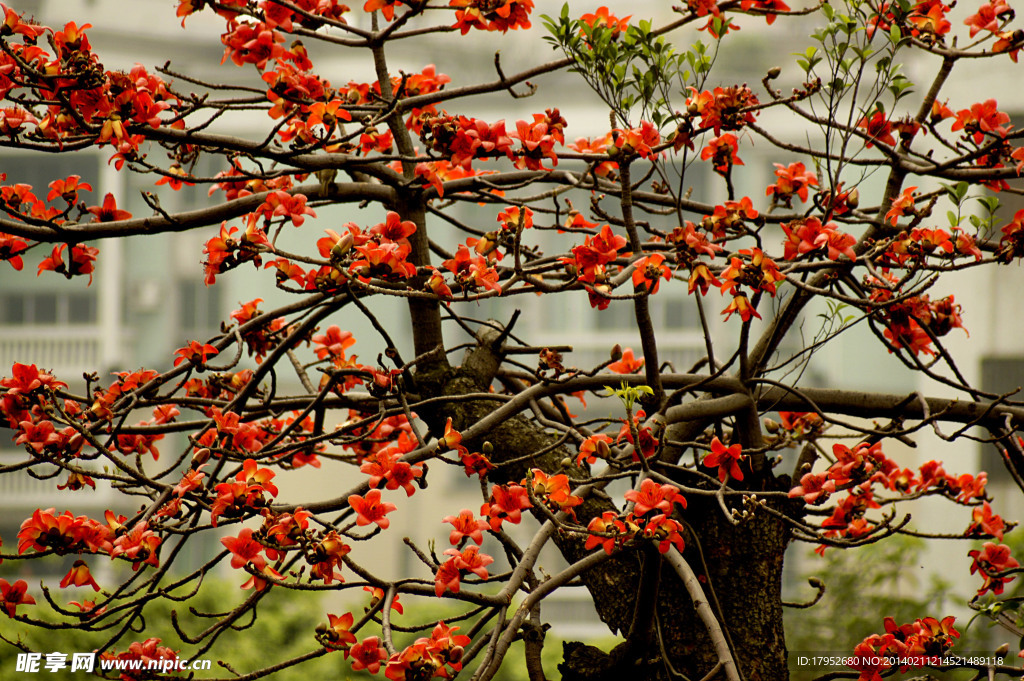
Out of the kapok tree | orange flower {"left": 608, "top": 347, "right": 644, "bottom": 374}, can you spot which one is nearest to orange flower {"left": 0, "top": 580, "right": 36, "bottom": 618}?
the kapok tree

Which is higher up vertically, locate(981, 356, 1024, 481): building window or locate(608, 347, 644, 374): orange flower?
locate(981, 356, 1024, 481): building window

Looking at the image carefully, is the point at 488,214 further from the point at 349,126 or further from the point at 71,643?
the point at 349,126

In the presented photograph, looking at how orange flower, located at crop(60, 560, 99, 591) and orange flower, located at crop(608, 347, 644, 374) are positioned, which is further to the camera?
orange flower, located at crop(608, 347, 644, 374)

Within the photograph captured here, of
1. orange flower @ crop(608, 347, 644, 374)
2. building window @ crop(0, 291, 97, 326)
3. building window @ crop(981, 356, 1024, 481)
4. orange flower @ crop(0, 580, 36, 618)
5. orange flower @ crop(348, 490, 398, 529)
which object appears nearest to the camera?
orange flower @ crop(348, 490, 398, 529)

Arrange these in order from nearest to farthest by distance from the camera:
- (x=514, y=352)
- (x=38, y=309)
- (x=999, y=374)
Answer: (x=514, y=352) → (x=999, y=374) → (x=38, y=309)

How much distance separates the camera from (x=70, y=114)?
141cm

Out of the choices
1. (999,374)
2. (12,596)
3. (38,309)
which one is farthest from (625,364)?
(38,309)

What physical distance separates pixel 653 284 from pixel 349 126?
131 centimetres

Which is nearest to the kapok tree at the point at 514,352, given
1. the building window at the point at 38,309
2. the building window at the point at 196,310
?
the building window at the point at 196,310

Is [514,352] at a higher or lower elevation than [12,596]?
higher

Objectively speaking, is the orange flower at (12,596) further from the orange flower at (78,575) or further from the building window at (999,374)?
the building window at (999,374)

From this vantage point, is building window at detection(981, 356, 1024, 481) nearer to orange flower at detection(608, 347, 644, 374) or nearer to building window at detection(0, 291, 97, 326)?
orange flower at detection(608, 347, 644, 374)

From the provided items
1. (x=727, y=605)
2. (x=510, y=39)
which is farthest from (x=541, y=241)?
(x=727, y=605)

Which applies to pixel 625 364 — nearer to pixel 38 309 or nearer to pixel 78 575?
pixel 78 575
